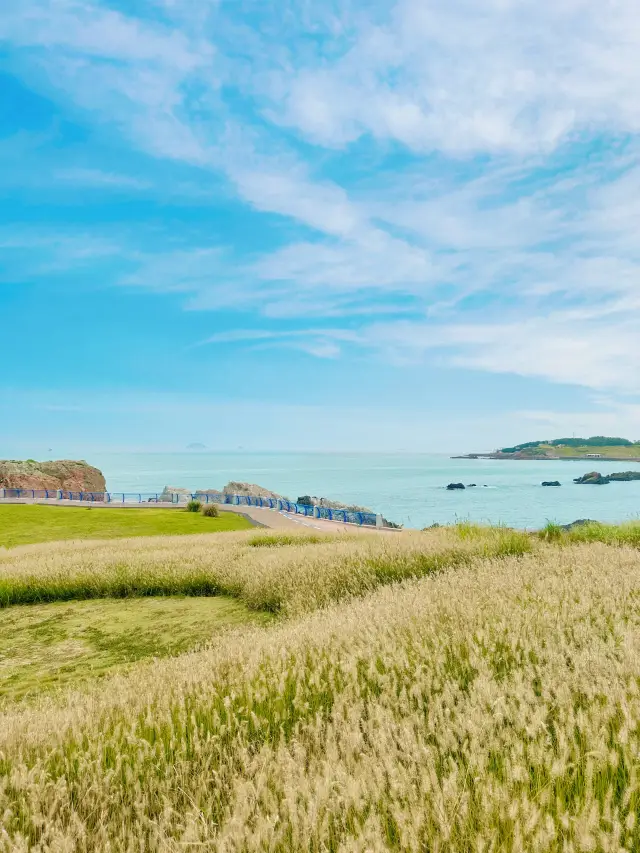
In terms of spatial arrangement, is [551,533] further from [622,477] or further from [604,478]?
[622,477]

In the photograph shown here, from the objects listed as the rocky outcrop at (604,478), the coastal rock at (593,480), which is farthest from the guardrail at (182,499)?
the rocky outcrop at (604,478)

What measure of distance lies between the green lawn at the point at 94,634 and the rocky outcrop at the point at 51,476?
44.4 meters

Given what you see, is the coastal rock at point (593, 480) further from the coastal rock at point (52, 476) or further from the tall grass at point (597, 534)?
the tall grass at point (597, 534)

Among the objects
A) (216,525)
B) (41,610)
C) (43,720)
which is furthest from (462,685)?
(216,525)

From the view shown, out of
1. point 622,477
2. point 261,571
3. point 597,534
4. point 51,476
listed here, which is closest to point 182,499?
point 51,476


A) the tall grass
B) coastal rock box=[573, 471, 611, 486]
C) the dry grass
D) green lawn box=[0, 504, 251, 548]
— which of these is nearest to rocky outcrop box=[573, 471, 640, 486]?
coastal rock box=[573, 471, 611, 486]

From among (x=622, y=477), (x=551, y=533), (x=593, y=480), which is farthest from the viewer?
(x=622, y=477)

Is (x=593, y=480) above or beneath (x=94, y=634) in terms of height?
beneath

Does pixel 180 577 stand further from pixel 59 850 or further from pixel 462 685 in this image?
pixel 59 850

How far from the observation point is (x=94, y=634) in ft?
21.9

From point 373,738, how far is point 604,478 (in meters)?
168

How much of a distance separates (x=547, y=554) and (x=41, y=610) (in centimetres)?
778

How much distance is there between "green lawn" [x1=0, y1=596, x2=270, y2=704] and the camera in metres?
5.32

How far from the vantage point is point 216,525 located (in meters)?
24.1
